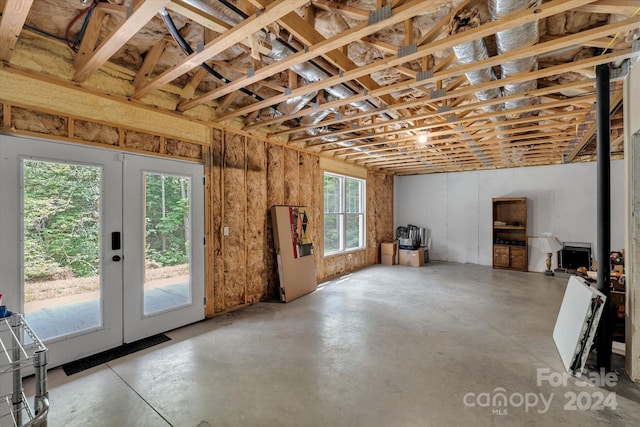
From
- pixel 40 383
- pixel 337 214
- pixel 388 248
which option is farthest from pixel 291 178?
pixel 40 383

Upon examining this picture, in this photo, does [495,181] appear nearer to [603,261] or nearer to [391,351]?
[603,261]

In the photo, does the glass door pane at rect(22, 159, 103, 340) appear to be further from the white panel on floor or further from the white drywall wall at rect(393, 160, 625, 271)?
the white drywall wall at rect(393, 160, 625, 271)

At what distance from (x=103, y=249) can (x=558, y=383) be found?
4.49 metres

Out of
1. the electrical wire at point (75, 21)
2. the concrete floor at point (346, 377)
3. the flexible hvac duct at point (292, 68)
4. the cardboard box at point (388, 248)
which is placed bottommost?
the concrete floor at point (346, 377)

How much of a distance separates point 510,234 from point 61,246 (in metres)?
9.10

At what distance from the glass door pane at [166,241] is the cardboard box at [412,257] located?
5.90 metres

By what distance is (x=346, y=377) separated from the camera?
255cm

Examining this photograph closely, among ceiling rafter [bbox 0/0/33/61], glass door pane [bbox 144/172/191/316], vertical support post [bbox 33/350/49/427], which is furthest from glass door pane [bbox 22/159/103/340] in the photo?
vertical support post [bbox 33/350/49/427]

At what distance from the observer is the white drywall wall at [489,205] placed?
677 cm

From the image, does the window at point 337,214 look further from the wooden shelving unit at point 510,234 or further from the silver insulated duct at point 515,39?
the silver insulated duct at point 515,39

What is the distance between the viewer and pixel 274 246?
494 centimetres

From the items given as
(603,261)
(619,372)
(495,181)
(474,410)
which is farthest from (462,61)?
(495,181)

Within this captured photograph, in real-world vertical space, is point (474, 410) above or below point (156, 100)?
below

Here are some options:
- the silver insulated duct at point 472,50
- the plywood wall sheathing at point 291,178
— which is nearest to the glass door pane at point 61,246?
the plywood wall sheathing at point 291,178
